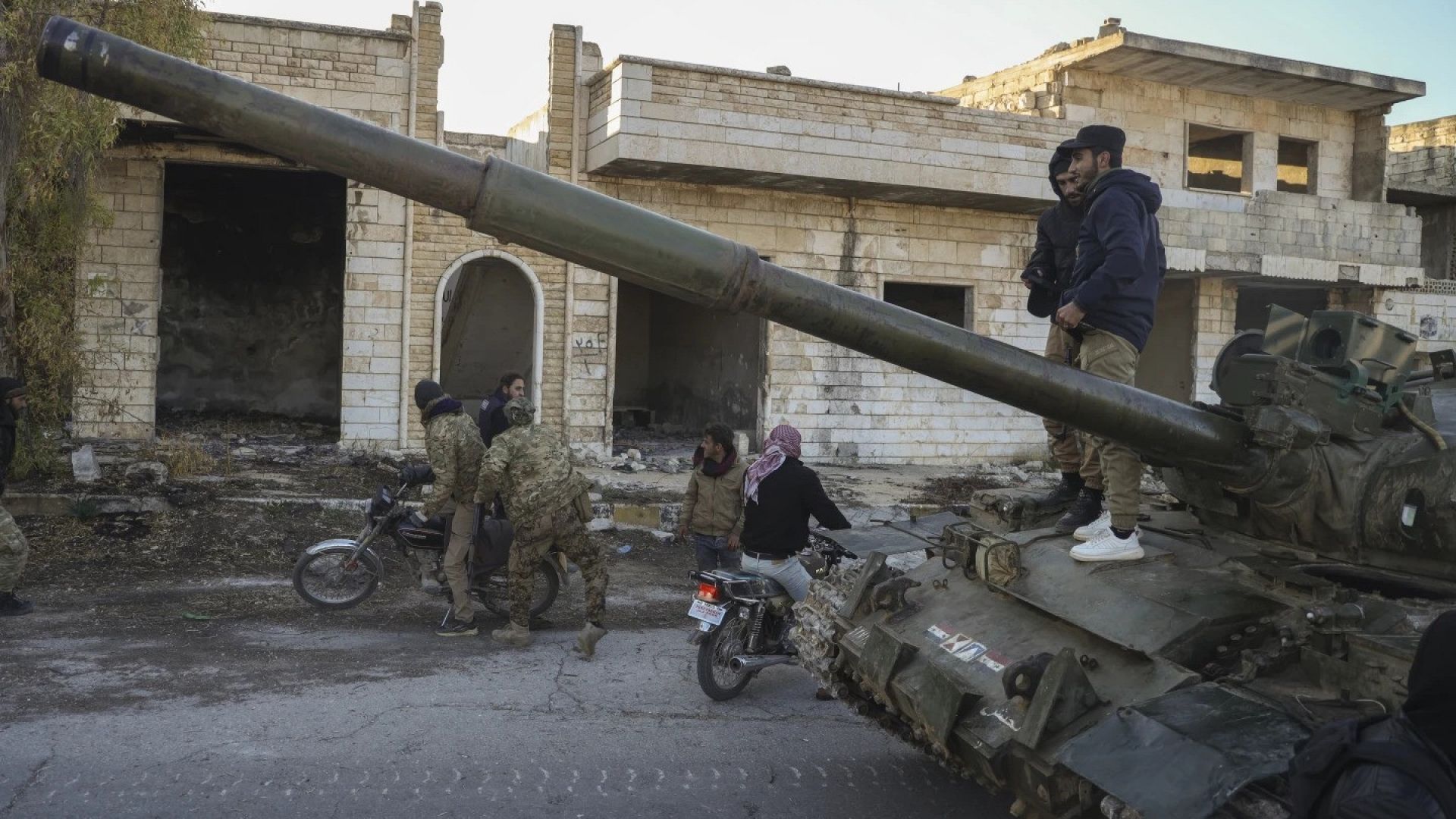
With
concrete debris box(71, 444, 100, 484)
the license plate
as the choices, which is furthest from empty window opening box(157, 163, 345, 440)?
the license plate

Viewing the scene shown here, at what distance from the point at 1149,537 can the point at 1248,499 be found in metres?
0.64

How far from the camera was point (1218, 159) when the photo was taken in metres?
20.5

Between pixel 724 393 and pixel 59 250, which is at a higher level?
pixel 59 250

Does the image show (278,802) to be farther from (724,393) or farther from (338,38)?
(724,393)

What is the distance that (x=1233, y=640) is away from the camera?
413 centimetres

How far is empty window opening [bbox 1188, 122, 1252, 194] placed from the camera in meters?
19.3

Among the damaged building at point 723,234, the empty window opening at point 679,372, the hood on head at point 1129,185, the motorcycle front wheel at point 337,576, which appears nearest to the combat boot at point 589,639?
the motorcycle front wheel at point 337,576

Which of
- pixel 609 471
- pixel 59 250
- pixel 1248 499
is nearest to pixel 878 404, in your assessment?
pixel 609 471

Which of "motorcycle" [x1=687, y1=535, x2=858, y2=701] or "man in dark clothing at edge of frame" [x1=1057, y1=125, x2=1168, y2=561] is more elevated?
"man in dark clothing at edge of frame" [x1=1057, y1=125, x2=1168, y2=561]

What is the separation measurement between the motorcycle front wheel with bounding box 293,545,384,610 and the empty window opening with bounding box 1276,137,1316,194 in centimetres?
1636

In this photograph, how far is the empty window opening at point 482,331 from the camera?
20.2 metres

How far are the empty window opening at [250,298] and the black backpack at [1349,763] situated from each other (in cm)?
1838

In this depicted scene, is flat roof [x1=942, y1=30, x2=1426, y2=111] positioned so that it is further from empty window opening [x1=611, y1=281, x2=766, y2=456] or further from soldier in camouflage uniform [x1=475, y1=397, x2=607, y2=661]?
soldier in camouflage uniform [x1=475, y1=397, x2=607, y2=661]

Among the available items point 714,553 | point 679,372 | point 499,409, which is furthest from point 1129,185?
point 679,372
